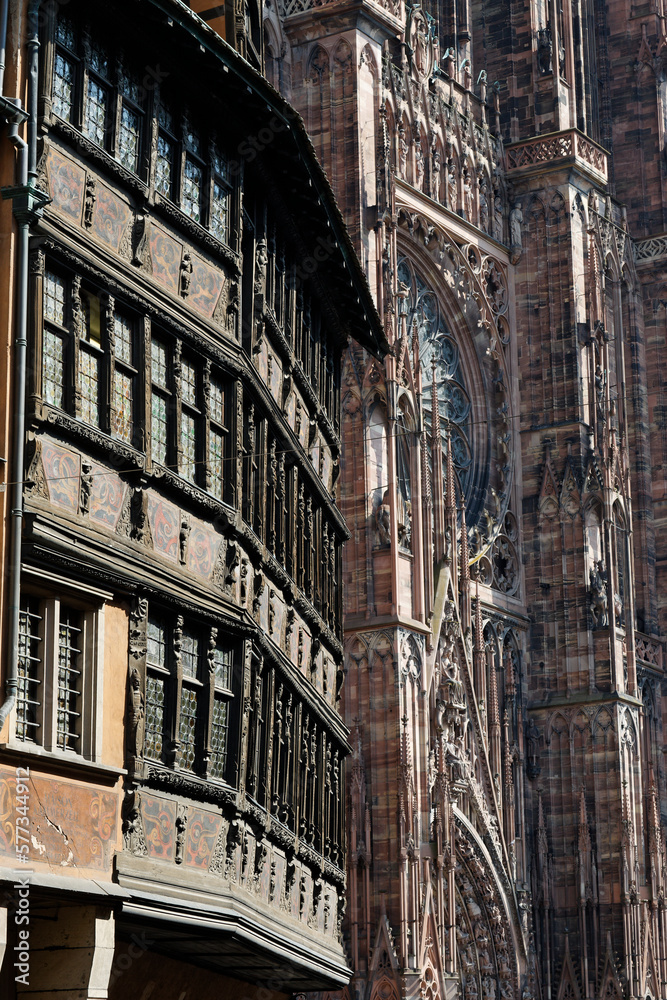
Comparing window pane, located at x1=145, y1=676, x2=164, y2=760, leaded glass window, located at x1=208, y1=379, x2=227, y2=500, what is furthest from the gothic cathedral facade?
window pane, located at x1=145, y1=676, x2=164, y2=760

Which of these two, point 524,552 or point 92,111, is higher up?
point 524,552

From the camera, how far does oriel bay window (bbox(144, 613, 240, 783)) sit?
57.4 feet

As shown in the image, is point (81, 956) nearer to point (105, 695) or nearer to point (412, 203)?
point (105, 695)

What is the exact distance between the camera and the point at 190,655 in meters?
18.3

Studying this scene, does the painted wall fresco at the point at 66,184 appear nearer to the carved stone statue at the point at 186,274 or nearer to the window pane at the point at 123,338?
the window pane at the point at 123,338

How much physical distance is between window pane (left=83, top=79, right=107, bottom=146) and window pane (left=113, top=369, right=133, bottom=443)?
86.8 inches

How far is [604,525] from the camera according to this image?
4597cm

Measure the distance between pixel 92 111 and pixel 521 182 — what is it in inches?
1254

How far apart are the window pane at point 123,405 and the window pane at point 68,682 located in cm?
190

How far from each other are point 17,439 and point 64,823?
3219mm

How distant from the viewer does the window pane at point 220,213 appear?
20016 mm

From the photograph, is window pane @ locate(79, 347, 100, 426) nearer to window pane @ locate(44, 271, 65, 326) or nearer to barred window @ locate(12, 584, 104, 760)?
window pane @ locate(44, 271, 65, 326)

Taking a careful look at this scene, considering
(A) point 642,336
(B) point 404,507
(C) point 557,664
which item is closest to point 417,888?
(B) point 404,507

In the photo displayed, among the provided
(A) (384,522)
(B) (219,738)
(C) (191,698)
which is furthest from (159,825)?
(A) (384,522)
